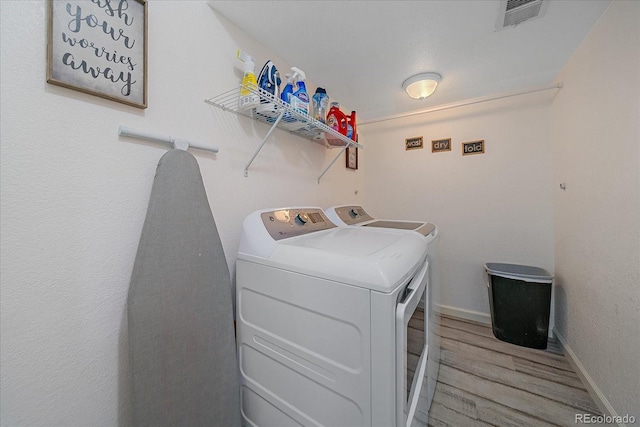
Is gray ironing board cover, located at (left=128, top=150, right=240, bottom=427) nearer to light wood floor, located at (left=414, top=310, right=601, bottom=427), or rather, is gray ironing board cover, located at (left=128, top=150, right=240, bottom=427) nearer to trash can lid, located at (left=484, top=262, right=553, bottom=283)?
light wood floor, located at (left=414, top=310, right=601, bottom=427)

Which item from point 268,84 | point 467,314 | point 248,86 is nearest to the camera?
point 248,86

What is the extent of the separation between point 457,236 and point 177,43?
2776mm

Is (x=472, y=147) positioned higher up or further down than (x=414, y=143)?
further down

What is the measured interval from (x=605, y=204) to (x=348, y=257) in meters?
1.64

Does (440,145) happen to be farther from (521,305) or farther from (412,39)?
(521,305)

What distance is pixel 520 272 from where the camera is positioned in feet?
6.75

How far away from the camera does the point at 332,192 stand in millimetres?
2229

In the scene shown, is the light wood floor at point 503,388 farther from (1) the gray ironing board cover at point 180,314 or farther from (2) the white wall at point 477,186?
(1) the gray ironing board cover at point 180,314

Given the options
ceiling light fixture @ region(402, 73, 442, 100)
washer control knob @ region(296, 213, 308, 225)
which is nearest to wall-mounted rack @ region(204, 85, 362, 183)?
washer control knob @ region(296, 213, 308, 225)

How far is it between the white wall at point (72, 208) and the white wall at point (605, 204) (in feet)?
6.99

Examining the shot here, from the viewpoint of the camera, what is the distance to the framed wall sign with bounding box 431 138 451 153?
7.84 feet

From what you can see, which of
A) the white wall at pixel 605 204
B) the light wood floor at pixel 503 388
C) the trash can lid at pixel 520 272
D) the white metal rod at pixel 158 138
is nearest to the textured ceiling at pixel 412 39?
the white wall at pixel 605 204

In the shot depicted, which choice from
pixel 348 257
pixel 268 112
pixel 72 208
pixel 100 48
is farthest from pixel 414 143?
pixel 72 208

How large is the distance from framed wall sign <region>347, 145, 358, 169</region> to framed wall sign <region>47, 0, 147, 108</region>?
191 centimetres
